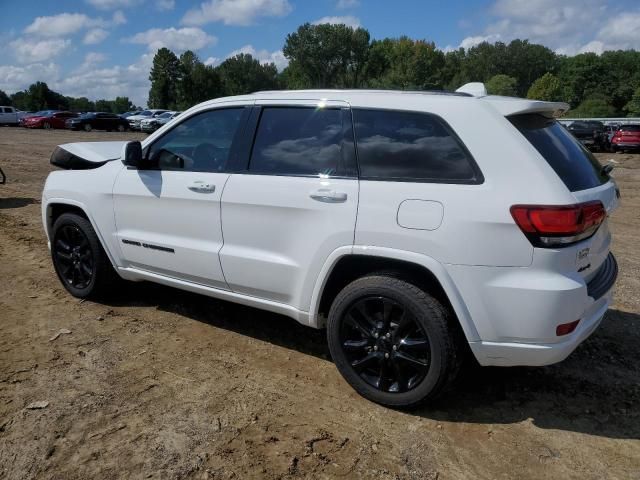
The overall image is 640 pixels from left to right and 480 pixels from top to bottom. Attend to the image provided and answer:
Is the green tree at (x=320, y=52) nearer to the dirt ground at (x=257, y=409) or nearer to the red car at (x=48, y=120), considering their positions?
the red car at (x=48, y=120)

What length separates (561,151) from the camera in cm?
310

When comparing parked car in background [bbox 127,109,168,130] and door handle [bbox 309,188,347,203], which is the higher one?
door handle [bbox 309,188,347,203]

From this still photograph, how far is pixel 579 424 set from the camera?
3139 mm

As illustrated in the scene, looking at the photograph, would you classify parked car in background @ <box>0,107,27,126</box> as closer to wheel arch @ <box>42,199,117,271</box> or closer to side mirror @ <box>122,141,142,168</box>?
wheel arch @ <box>42,199,117,271</box>

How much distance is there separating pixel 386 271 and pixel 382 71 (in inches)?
4154

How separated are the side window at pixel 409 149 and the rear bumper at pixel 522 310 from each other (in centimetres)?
55

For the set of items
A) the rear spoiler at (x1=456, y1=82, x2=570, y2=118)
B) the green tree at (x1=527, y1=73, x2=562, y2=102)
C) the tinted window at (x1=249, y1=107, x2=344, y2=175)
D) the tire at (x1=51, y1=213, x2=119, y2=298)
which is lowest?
the tire at (x1=51, y1=213, x2=119, y2=298)

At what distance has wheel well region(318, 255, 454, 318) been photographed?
10.2ft

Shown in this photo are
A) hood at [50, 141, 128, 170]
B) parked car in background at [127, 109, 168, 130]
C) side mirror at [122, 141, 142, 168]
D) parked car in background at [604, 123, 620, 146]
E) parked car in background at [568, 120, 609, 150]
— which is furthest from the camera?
parked car in background at [127, 109, 168, 130]

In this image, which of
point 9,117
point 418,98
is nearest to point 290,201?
point 418,98

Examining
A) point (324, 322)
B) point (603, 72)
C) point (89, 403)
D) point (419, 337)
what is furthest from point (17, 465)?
point (603, 72)

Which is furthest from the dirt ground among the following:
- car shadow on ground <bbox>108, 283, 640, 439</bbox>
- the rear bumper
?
the rear bumper

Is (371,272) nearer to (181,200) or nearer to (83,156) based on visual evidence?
(181,200)

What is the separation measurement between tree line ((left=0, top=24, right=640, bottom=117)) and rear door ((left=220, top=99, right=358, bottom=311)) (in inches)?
2934
